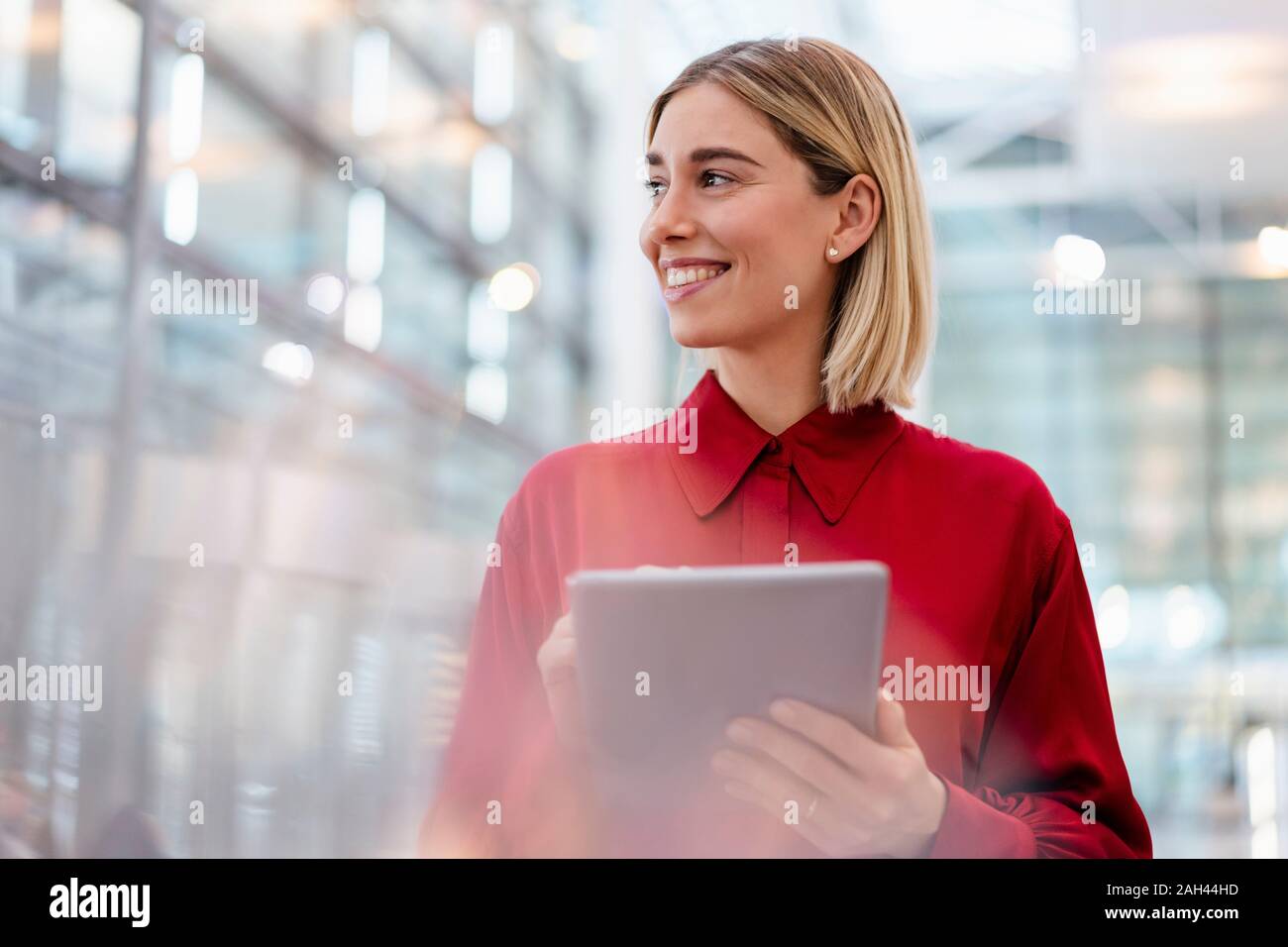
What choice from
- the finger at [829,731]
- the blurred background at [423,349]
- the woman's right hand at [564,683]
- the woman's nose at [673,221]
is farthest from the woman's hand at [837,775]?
the blurred background at [423,349]

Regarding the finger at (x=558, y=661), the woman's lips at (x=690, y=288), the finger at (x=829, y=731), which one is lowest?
the finger at (x=829, y=731)

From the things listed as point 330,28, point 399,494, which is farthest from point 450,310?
point 330,28

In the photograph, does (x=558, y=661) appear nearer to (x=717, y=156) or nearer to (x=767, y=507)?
(x=767, y=507)

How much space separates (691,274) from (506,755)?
560mm

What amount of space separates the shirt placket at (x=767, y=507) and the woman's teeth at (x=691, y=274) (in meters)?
0.20

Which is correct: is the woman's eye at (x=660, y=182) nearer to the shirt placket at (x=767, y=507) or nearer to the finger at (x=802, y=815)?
the shirt placket at (x=767, y=507)

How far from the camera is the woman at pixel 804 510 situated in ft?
4.29

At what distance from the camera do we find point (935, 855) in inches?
47.4

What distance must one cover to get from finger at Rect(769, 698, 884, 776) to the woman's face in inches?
18.2

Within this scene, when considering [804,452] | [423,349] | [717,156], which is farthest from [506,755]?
[423,349]

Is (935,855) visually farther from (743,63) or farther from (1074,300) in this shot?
(1074,300)

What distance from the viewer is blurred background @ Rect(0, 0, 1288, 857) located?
332 centimetres

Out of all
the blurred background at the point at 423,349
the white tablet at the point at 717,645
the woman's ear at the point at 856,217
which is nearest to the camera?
the white tablet at the point at 717,645

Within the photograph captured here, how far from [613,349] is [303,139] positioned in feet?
7.89
